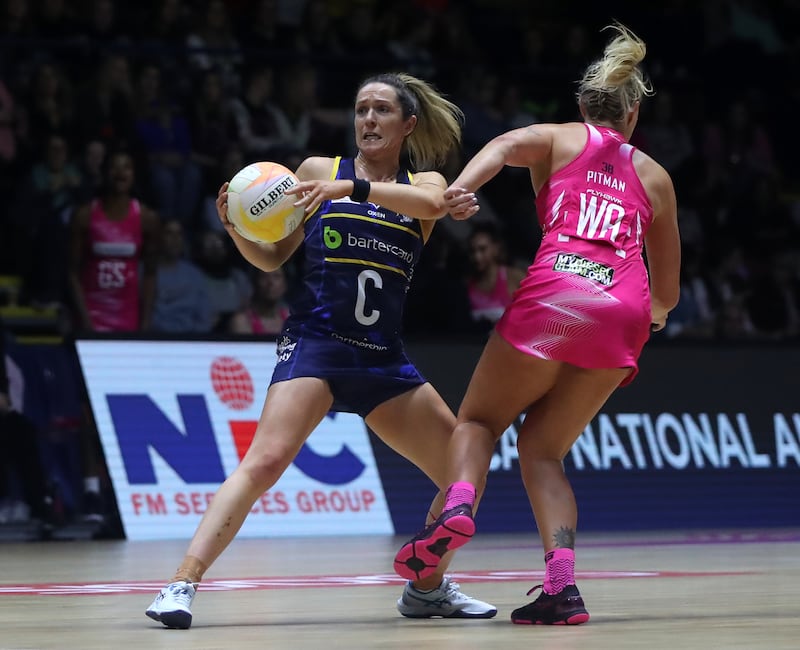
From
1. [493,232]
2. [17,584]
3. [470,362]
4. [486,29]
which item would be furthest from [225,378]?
[486,29]

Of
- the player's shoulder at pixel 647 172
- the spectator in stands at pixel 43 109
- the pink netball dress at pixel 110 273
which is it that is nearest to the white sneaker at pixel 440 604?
the player's shoulder at pixel 647 172

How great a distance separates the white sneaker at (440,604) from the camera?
18.5ft

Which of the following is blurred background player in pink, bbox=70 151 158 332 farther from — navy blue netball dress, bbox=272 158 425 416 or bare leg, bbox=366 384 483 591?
bare leg, bbox=366 384 483 591

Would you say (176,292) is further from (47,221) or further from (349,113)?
(349,113)

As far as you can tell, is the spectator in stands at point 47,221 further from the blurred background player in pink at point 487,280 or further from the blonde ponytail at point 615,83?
the blonde ponytail at point 615,83

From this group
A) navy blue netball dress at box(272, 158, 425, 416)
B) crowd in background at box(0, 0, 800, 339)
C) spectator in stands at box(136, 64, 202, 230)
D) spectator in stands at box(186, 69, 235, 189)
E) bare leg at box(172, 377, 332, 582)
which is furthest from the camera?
spectator in stands at box(186, 69, 235, 189)

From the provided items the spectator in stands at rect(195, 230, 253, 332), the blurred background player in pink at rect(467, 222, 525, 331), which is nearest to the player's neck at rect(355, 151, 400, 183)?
the spectator in stands at rect(195, 230, 253, 332)

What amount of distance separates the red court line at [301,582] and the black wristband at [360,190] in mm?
2210

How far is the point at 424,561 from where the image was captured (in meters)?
5.00

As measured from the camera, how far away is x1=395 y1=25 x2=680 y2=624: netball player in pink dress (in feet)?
17.4

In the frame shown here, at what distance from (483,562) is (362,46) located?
7.51 metres

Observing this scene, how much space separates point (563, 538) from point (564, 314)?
79 centimetres

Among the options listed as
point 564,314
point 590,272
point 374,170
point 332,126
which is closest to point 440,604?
point 564,314

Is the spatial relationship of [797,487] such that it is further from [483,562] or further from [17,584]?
[17,584]
